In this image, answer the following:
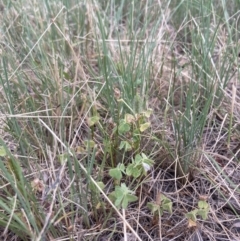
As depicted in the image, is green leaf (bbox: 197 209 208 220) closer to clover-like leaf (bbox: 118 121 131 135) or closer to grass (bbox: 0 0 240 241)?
grass (bbox: 0 0 240 241)

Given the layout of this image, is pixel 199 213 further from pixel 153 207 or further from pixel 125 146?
pixel 125 146

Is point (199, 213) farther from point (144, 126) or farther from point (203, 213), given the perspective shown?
point (144, 126)

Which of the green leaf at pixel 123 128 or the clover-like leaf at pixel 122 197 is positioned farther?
the green leaf at pixel 123 128

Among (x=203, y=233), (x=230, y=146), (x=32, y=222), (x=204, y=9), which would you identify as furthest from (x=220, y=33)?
(x=32, y=222)

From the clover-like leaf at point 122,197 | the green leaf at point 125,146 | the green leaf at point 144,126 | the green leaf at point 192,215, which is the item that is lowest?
the green leaf at point 192,215

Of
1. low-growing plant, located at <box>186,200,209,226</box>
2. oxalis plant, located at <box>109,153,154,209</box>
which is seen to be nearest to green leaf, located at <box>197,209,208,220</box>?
low-growing plant, located at <box>186,200,209,226</box>

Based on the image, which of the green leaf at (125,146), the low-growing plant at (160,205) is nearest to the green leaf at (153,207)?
the low-growing plant at (160,205)

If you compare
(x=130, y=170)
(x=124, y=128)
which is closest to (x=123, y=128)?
(x=124, y=128)

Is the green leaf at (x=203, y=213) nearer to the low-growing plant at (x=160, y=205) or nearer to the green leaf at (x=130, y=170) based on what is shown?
the low-growing plant at (x=160, y=205)

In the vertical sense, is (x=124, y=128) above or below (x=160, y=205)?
above

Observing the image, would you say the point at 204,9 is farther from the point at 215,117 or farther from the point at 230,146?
the point at 230,146

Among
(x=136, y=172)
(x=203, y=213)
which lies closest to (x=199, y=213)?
(x=203, y=213)

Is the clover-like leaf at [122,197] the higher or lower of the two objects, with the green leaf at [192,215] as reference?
higher

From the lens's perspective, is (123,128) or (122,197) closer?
(122,197)
